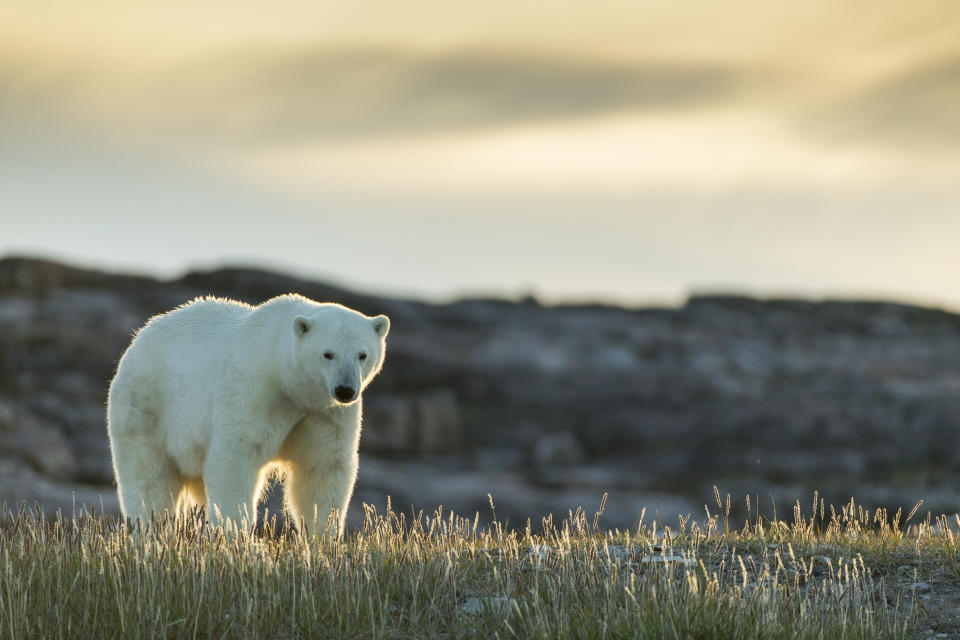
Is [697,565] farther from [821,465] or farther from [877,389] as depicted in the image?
[877,389]

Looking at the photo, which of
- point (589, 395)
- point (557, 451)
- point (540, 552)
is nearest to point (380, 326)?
point (540, 552)

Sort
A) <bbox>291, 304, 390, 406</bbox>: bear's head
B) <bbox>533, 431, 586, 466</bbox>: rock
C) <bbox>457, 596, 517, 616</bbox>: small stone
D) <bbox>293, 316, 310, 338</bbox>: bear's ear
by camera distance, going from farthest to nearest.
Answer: <bbox>533, 431, 586, 466</bbox>: rock, <bbox>293, 316, 310, 338</bbox>: bear's ear, <bbox>291, 304, 390, 406</bbox>: bear's head, <bbox>457, 596, 517, 616</bbox>: small stone

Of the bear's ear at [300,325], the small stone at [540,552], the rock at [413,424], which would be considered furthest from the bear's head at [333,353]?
the rock at [413,424]

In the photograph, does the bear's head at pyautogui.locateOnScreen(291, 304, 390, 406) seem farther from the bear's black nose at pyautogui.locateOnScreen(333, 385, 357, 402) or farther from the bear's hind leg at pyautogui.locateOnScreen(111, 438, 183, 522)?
the bear's hind leg at pyautogui.locateOnScreen(111, 438, 183, 522)

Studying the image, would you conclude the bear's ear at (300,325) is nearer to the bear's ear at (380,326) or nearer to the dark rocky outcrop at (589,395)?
the bear's ear at (380,326)

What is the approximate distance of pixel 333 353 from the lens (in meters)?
8.84

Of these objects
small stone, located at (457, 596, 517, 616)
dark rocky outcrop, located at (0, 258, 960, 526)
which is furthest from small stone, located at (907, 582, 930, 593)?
dark rocky outcrop, located at (0, 258, 960, 526)

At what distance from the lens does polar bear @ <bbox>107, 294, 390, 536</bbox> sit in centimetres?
903

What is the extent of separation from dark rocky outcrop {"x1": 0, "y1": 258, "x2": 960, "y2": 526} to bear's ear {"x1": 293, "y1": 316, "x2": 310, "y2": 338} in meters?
24.4

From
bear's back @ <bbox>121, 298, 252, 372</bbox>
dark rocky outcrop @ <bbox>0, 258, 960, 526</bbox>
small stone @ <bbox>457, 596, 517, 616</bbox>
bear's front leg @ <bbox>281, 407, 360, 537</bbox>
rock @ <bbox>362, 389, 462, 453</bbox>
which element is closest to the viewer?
small stone @ <bbox>457, 596, 517, 616</bbox>

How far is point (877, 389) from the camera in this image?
49219 millimetres

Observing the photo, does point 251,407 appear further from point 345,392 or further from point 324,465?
point 345,392

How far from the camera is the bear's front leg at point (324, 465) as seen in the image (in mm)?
9320

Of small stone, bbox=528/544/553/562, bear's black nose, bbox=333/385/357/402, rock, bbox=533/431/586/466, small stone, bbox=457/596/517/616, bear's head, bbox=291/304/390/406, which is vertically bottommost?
rock, bbox=533/431/586/466
